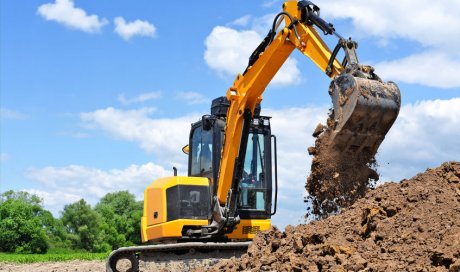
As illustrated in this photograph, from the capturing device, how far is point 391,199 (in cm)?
739

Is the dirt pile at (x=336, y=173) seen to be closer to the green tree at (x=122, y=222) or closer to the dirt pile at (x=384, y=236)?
the dirt pile at (x=384, y=236)

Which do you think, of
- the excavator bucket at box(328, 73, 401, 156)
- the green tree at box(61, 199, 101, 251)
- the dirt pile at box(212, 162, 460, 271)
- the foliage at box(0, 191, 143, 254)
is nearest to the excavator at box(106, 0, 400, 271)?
the excavator bucket at box(328, 73, 401, 156)

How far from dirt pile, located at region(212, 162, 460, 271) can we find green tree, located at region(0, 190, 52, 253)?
127ft

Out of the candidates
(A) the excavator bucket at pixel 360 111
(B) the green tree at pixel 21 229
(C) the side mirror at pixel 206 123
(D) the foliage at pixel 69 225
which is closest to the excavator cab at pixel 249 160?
(C) the side mirror at pixel 206 123

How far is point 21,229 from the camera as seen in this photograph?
44094 millimetres

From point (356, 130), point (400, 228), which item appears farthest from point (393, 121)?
point (400, 228)

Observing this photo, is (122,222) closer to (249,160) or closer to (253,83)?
(249,160)

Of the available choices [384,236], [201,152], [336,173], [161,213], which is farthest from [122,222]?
[384,236]

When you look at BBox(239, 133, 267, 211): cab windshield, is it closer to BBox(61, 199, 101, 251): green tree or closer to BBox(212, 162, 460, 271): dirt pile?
BBox(212, 162, 460, 271): dirt pile

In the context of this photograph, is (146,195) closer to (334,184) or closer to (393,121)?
(334,184)

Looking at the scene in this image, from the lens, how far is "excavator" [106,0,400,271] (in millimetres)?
9789

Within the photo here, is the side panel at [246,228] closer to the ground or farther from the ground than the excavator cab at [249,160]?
closer to the ground

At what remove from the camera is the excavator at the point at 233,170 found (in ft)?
32.1

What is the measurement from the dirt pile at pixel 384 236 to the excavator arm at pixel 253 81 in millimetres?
2288
